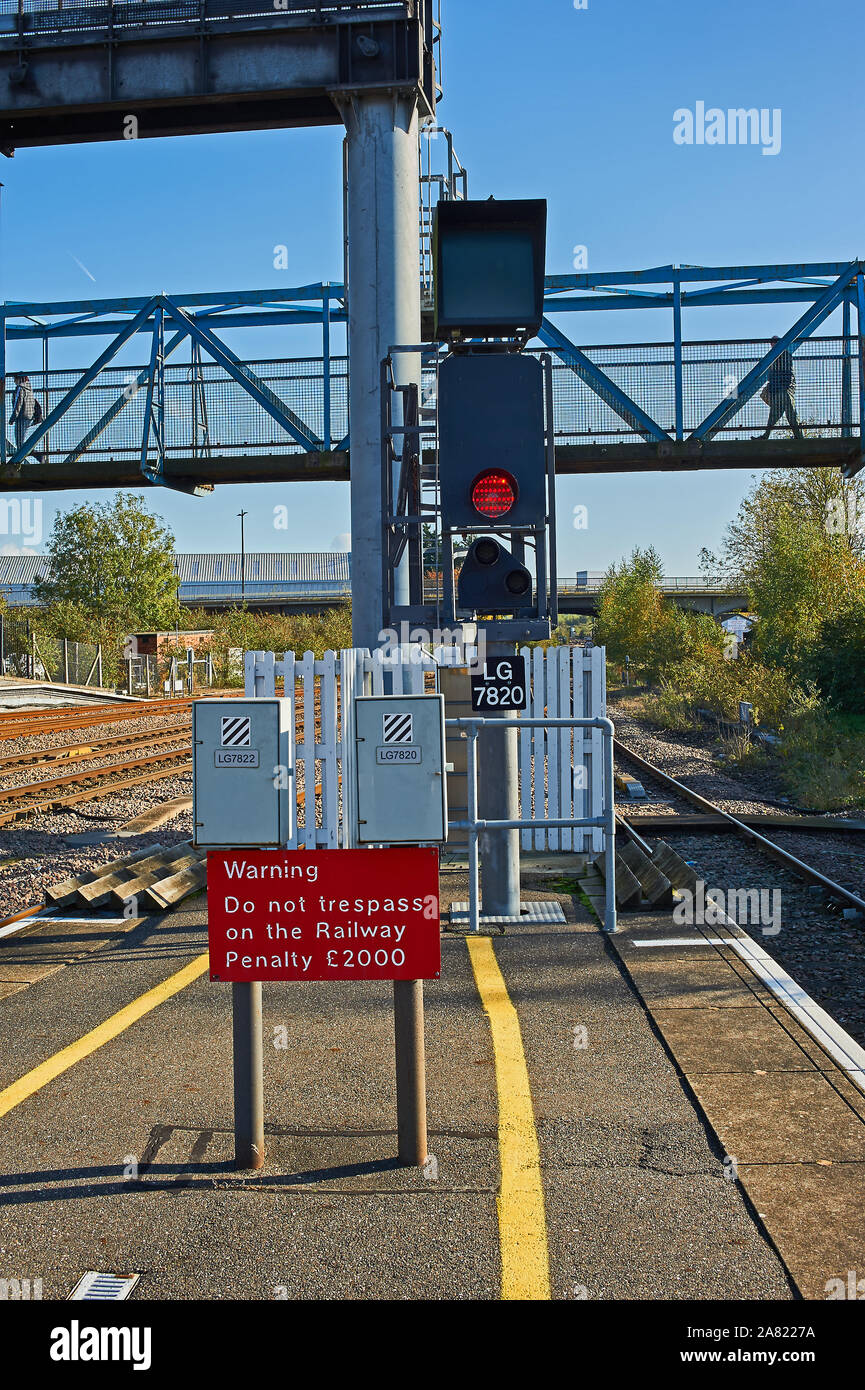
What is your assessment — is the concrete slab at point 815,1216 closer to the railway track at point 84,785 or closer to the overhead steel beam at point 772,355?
the railway track at point 84,785

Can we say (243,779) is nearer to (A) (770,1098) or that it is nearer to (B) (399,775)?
(B) (399,775)

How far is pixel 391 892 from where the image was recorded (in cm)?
423

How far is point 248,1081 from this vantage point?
164 inches

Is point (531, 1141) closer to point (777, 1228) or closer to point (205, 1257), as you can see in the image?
point (777, 1228)

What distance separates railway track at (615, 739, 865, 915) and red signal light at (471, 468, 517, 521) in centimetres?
427

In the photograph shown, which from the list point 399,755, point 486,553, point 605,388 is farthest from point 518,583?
point 605,388

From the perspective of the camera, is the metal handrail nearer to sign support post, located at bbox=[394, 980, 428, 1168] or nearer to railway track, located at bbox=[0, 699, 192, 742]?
sign support post, located at bbox=[394, 980, 428, 1168]

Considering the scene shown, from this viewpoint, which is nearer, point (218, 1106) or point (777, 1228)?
point (777, 1228)

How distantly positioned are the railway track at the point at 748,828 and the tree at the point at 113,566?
39.7 m

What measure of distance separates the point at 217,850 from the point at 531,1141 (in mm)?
1532

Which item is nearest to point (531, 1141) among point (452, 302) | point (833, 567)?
point (452, 302)

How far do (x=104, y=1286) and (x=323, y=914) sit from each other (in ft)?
4.46

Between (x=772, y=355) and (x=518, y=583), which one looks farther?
(x=772, y=355)

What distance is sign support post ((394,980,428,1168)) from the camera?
4129 mm
